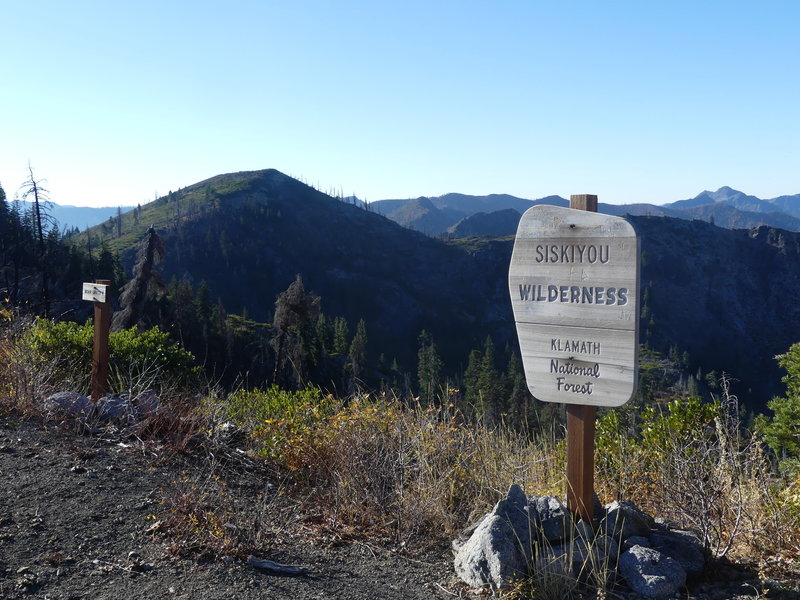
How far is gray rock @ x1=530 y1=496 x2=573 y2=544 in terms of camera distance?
11.6ft

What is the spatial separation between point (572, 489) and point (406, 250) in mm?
144095

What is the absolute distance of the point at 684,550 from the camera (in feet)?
11.3

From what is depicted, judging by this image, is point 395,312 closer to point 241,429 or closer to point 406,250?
point 406,250

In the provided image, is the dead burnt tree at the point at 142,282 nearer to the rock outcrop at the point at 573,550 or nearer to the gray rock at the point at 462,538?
the gray rock at the point at 462,538

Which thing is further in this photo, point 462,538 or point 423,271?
point 423,271

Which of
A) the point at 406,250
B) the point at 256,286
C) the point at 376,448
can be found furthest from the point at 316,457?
the point at 406,250

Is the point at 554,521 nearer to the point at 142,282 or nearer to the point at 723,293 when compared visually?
the point at 142,282

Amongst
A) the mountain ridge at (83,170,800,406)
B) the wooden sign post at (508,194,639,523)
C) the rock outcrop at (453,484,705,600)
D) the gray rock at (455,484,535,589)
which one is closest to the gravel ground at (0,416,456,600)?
the gray rock at (455,484,535,589)

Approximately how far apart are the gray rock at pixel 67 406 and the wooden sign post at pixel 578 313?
3.93m

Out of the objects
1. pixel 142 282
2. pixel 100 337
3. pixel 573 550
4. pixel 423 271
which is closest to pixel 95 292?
pixel 100 337

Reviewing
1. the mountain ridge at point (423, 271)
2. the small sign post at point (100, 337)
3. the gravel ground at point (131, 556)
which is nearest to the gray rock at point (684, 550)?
the gravel ground at point (131, 556)

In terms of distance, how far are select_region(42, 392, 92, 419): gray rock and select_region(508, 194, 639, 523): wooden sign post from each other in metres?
3.93

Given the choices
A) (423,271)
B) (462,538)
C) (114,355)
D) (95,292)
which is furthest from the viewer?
(423,271)

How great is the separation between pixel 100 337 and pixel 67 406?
1.21m
